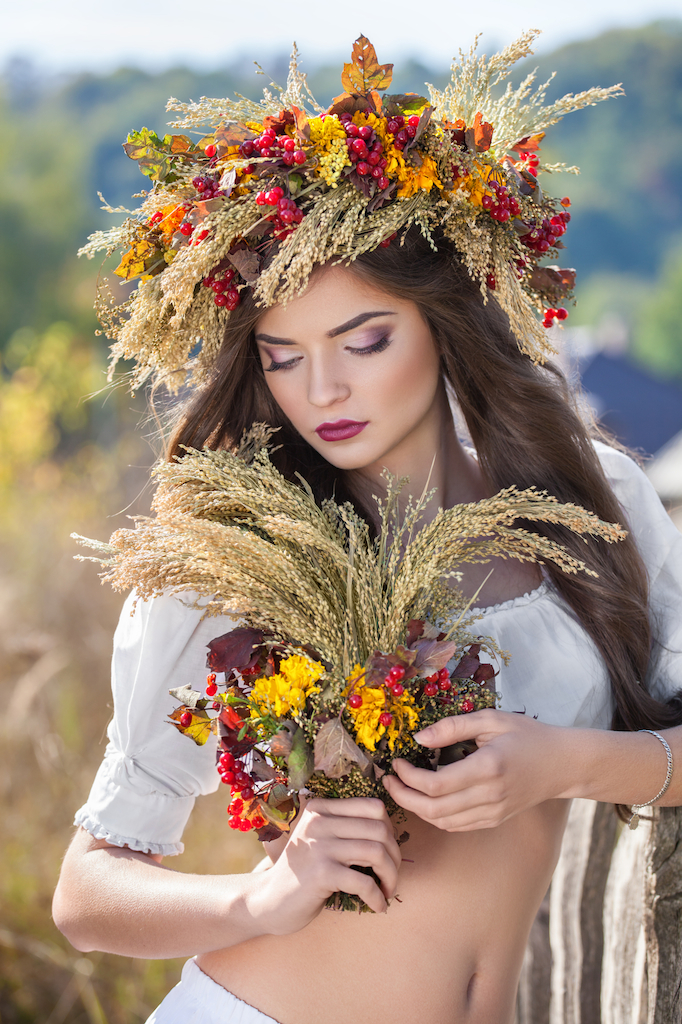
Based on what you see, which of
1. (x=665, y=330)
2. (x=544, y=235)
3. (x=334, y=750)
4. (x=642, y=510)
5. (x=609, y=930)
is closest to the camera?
(x=334, y=750)

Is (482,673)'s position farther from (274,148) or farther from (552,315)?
(274,148)

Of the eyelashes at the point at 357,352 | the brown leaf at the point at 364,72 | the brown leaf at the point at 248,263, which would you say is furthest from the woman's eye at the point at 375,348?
the brown leaf at the point at 364,72

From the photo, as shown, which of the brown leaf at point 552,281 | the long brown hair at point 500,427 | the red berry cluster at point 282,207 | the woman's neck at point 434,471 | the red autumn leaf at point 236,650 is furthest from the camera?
the woman's neck at point 434,471

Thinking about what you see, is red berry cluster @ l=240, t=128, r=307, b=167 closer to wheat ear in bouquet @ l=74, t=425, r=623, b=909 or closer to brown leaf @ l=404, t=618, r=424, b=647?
wheat ear in bouquet @ l=74, t=425, r=623, b=909

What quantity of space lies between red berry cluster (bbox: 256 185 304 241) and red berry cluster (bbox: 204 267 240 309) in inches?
6.6

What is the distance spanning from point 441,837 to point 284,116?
1389 mm

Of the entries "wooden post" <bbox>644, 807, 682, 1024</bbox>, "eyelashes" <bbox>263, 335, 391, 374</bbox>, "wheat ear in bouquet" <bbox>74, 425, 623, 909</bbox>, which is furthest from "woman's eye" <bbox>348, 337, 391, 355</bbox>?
"wooden post" <bbox>644, 807, 682, 1024</bbox>

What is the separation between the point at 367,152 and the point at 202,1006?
164cm

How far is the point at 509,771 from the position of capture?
4.51 feet

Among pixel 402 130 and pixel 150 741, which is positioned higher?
pixel 402 130

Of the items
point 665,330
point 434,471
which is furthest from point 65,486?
point 665,330

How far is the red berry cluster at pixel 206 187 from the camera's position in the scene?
1574mm

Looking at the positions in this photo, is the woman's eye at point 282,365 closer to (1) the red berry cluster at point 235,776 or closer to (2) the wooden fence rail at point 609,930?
(1) the red berry cluster at point 235,776

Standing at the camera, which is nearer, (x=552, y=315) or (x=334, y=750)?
(x=334, y=750)
